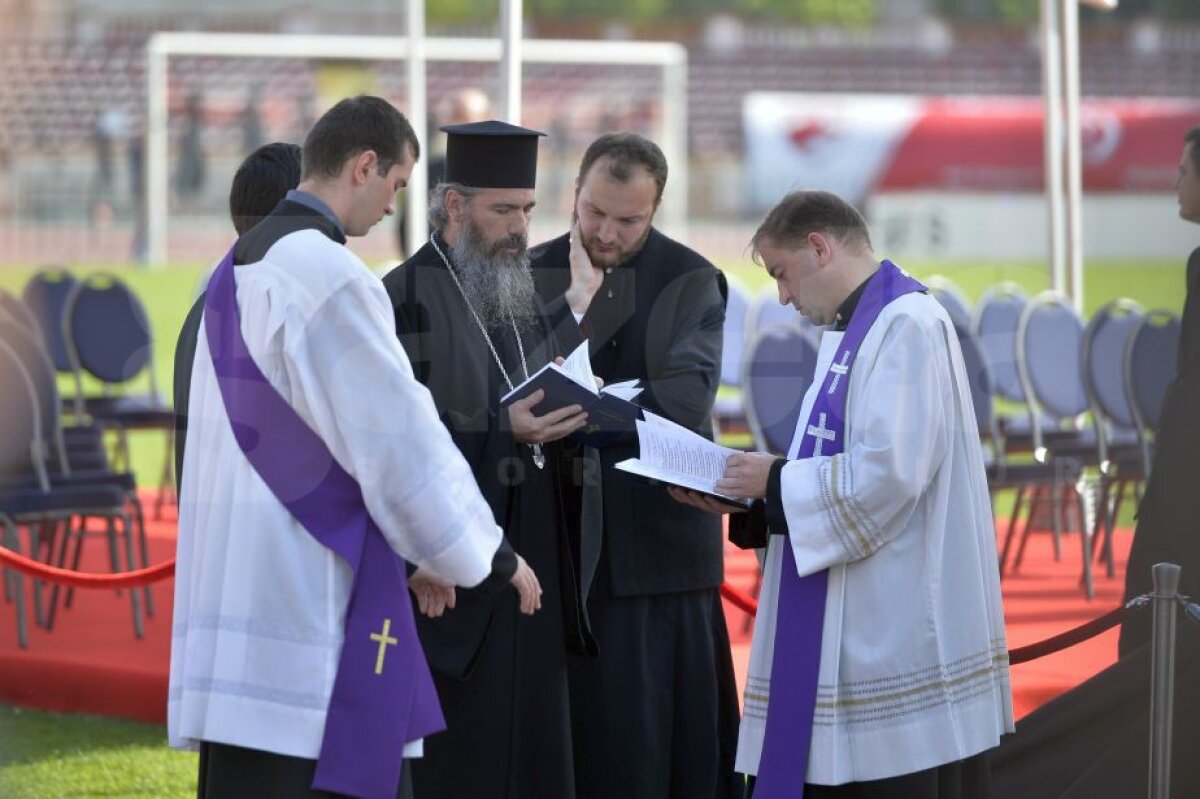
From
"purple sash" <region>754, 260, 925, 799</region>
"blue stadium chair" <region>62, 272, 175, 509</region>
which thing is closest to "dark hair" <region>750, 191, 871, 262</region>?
"purple sash" <region>754, 260, 925, 799</region>

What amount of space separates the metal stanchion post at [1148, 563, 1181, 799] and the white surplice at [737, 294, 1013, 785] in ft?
1.50

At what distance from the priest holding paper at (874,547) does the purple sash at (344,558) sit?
773mm

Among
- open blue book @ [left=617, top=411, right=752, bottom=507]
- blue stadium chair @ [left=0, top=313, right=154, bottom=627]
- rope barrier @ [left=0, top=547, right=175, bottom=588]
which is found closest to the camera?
open blue book @ [left=617, top=411, right=752, bottom=507]

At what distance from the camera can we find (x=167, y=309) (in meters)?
17.8

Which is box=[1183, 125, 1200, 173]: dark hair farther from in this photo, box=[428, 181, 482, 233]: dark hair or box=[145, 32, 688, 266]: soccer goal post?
box=[145, 32, 688, 266]: soccer goal post

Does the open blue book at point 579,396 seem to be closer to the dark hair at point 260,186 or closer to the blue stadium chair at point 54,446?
the dark hair at point 260,186

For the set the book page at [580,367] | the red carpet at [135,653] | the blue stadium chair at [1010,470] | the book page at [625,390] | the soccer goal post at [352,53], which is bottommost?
the red carpet at [135,653]

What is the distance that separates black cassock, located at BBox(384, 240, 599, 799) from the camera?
3.64m

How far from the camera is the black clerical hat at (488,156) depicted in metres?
3.69

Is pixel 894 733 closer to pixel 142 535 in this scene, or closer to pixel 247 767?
pixel 247 767

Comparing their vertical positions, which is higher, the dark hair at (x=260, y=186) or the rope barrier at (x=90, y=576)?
the dark hair at (x=260, y=186)

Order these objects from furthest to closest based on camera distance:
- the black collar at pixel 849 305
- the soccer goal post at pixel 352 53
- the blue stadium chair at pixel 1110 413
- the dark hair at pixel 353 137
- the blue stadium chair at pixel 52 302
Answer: the soccer goal post at pixel 352 53 < the blue stadium chair at pixel 52 302 < the blue stadium chair at pixel 1110 413 < the black collar at pixel 849 305 < the dark hair at pixel 353 137

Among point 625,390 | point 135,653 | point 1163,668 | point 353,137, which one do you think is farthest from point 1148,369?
point 353,137

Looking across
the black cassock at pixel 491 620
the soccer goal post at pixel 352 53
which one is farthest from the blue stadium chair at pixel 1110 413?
the soccer goal post at pixel 352 53
